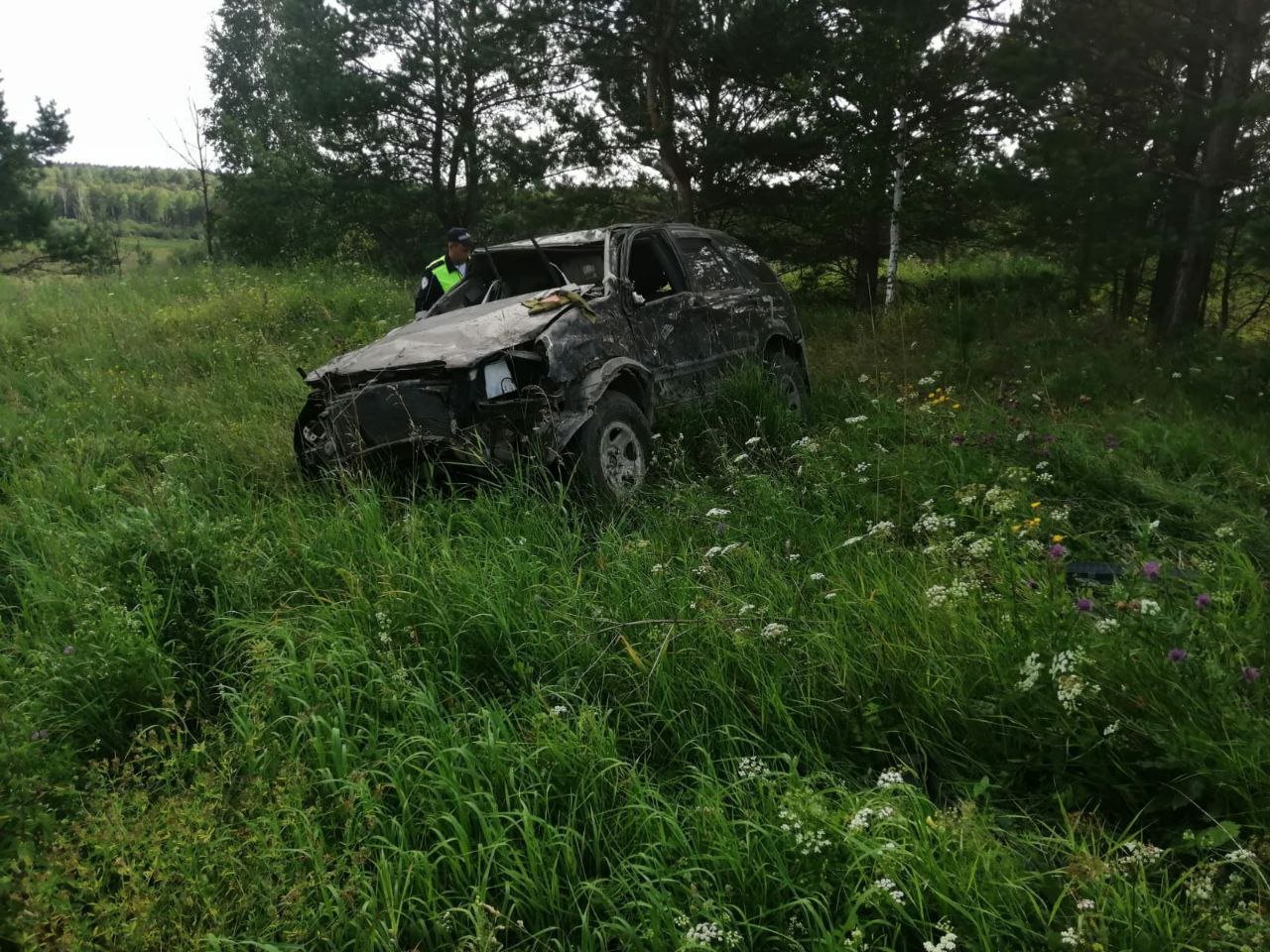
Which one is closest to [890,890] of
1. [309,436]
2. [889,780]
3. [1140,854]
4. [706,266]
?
[889,780]

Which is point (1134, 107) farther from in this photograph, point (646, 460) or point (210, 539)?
point (210, 539)

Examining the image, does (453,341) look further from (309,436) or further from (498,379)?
(309,436)

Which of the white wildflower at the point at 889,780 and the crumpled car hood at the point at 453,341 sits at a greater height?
the crumpled car hood at the point at 453,341

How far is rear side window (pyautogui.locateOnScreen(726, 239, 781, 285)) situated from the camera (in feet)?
23.8

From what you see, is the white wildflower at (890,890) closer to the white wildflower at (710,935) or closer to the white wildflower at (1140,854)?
the white wildflower at (710,935)

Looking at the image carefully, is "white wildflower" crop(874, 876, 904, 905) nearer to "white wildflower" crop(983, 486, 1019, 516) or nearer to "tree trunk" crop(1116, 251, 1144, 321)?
"white wildflower" crop(983, 486, 1019, 516)

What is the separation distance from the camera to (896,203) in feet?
36.3

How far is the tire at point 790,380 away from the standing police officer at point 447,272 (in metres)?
2.84

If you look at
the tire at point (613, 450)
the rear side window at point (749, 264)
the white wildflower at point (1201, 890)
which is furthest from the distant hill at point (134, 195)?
the white wildflower at point (1201, 890)

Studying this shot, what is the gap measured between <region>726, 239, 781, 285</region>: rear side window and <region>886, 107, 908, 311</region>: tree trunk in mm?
4160

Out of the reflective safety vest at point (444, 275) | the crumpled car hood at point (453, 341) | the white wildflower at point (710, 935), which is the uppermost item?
the reflective safety vest at point (444, 275)

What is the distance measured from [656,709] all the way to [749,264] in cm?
539

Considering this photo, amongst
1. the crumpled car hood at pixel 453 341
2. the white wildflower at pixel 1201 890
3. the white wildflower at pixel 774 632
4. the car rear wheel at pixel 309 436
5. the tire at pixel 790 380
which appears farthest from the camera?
the tire at pixel 790 380

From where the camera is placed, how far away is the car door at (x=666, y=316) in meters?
5.76
